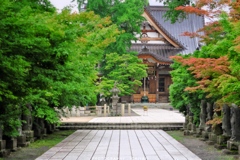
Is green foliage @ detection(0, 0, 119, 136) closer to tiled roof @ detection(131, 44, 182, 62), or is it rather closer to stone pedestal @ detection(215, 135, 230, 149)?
stone pedestal @ detection(215, 135, 230, 149)

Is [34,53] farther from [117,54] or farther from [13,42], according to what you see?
[117,54]

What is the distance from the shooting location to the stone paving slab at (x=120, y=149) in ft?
33.7

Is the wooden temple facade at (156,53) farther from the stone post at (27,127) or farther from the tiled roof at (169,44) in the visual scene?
the stone post at (27,127)

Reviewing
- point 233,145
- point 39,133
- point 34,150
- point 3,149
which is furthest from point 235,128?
point 39,133

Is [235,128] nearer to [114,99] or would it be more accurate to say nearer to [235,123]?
[235,123]

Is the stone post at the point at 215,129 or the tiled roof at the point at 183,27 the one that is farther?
the tiled roof at the point at 183,27

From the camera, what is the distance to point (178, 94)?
17984mm

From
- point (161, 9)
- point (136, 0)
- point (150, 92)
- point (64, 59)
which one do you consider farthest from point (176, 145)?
point (161, 9)

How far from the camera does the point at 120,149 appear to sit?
11797 mm

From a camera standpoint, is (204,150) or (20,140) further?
(20,140)

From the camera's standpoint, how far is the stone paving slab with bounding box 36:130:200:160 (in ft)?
33.7

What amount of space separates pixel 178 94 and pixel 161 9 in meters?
28.6

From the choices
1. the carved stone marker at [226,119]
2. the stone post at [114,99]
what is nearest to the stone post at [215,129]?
the carved stone marker at [226,119]

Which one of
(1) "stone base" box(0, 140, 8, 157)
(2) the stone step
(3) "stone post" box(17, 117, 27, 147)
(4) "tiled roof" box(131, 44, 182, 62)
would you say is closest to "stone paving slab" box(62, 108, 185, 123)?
(2) the stone step
